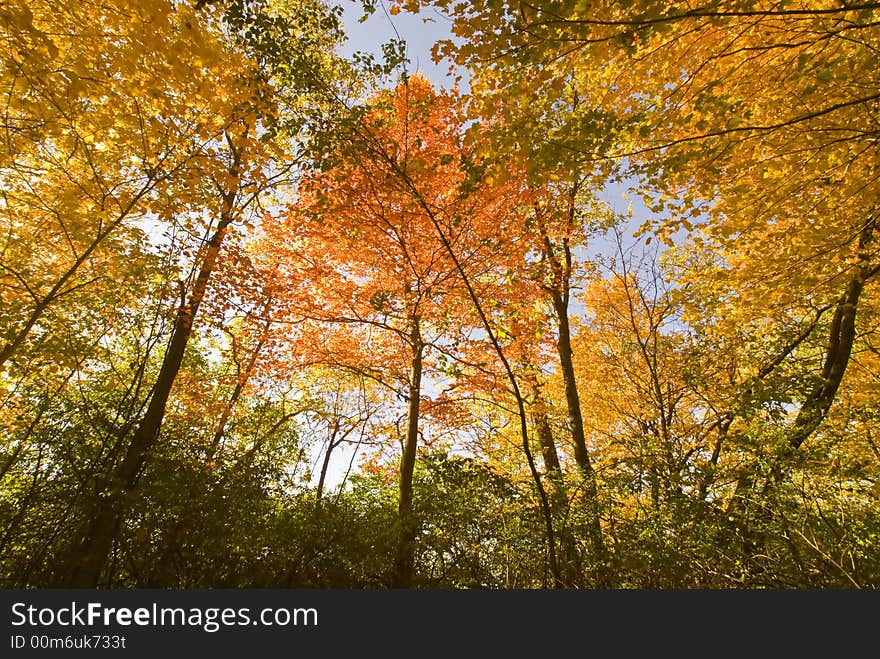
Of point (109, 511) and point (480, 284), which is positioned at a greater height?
point (480, 284)

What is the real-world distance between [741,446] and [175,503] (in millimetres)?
5874

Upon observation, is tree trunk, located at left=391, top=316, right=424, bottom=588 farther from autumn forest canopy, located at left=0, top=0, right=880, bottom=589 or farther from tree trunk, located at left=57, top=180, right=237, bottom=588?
tree trunk, located at left=57, top=180, right=237, bottom=588

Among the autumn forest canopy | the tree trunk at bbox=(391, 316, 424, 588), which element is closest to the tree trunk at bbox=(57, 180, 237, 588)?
the autumn forest canopy

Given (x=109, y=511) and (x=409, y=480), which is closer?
(x=109, y=511)

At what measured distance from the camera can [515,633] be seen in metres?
2.75

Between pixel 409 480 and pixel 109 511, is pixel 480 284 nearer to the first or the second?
pixel 409 480

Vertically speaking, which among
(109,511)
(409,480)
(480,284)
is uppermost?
(480,284)

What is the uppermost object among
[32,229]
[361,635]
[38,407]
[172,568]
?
[32,229]

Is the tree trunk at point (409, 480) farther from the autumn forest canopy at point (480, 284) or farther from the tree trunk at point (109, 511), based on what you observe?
the tree trunk at point (109, 511)

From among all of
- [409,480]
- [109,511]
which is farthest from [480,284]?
[109,511]

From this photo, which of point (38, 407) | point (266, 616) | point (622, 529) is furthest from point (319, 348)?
point (622, 529)

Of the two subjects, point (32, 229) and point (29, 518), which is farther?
point (32, 229)

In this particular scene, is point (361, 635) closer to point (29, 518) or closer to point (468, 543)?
point (468, 543)

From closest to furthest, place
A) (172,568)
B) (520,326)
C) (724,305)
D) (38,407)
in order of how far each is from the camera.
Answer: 1. (172,568)
2. (38,407)
3. (724,305)
4. (520,326)
